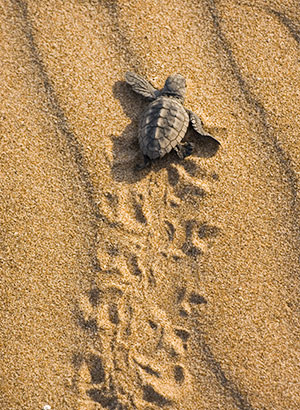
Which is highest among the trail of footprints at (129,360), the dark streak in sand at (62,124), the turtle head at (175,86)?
the turtle head at (175,86)

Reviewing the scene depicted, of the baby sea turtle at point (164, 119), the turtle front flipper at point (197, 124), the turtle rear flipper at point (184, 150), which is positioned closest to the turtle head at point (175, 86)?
the baby sea turtle at point (164, 119)

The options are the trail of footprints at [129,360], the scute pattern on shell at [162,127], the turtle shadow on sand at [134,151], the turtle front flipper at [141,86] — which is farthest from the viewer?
the turtle front flipper at [141,86]

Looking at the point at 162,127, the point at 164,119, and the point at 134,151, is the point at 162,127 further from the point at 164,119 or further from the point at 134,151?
the point at 134,151

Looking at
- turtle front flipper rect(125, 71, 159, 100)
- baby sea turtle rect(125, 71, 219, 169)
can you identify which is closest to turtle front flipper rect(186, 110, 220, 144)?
baby sea turtle rect(125, 71, 219, 169)

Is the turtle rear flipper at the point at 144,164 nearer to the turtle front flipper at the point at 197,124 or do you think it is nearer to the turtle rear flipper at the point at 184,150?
the turtle rear flipper at the point at 184,150

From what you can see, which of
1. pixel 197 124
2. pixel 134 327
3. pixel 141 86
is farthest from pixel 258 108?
pixel 134 327

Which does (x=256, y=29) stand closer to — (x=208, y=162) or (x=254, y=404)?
(x=208, y=162)

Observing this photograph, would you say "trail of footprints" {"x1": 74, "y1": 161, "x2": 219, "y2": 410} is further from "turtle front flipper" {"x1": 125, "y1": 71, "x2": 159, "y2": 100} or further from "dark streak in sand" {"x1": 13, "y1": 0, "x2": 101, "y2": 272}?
"turtle front flipper" {"x1": 125, "y1": 71, "x2": 159, "y2": 100}
